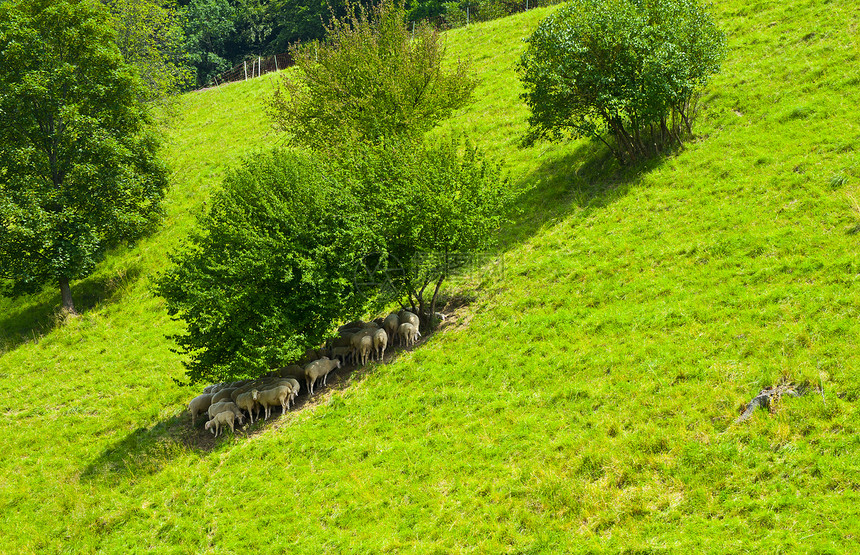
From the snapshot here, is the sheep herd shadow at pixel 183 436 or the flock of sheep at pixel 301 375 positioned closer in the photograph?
the sheep herd shadow at pixel 183 436

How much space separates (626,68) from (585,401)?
1634 centimetres

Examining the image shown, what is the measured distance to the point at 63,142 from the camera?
3153cm

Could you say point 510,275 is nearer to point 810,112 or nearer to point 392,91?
point 392,91

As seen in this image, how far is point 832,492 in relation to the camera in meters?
11.0

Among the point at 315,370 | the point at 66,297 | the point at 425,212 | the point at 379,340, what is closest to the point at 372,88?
the point at 425,212

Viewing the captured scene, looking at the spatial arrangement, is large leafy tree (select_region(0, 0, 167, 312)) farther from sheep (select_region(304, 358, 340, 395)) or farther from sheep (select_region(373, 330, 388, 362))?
sheep (select_region(373, 330, 388, 362))

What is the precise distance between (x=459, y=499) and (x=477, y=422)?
2.83m

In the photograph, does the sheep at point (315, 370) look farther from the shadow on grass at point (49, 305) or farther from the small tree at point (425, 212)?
the shadow on grass at point (49, 305)

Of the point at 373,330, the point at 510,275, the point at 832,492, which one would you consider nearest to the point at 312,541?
the point at 373,330

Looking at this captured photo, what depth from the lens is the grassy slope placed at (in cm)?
1232

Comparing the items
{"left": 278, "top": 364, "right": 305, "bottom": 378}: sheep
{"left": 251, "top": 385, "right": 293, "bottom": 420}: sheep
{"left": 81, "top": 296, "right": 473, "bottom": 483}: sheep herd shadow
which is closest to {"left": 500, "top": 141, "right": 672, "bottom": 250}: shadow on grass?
{"left": 81, "top": 296, "right": 473, "bottom": 483}: sheep herd shadow

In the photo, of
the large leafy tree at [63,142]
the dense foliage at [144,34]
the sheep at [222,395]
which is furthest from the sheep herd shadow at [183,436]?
the dense foliage at [144,34]

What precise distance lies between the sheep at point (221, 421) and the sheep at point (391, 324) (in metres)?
6.63

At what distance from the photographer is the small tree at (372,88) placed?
28.5m
